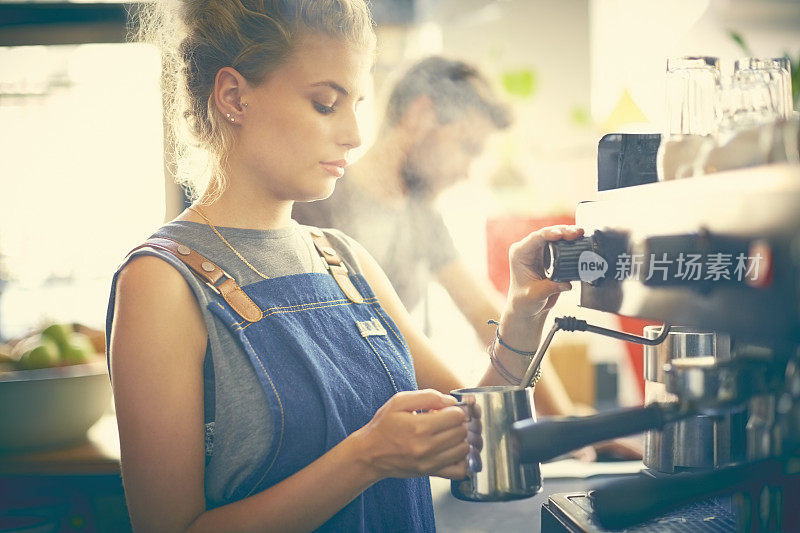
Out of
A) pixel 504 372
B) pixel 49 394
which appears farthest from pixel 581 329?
pixel 49 394

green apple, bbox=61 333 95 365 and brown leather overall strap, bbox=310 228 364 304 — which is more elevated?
brown leather overall strap, bbox=310 228 364 304

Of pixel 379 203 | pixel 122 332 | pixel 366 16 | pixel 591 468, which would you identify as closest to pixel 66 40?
pixel 379 203

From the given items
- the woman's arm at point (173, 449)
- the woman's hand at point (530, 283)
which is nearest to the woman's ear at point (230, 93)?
the woman's arm at point (173, 449)

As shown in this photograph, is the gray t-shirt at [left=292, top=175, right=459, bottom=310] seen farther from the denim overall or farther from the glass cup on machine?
the glass cup on machine

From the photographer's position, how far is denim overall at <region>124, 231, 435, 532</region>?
2.60 ft

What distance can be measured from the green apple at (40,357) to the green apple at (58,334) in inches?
1.6

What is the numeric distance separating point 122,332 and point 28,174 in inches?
73.3

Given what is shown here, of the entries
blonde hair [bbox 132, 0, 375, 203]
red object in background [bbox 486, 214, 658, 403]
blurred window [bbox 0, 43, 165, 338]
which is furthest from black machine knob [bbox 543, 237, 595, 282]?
red object in background [bbox 486, 214, 658, 403]

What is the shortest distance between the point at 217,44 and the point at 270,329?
36 cm

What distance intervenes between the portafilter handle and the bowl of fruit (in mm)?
1006

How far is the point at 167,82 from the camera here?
3.21 feet

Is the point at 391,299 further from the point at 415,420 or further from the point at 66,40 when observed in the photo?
the point at 66,40

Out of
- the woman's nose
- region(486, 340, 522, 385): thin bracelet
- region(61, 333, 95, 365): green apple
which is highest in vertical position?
the woman's nose

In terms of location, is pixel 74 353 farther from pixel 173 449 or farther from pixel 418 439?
pixel 418 439
